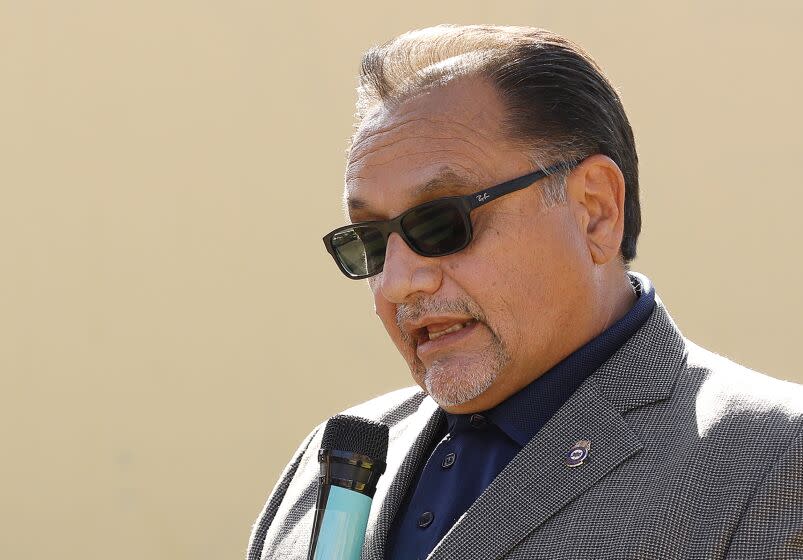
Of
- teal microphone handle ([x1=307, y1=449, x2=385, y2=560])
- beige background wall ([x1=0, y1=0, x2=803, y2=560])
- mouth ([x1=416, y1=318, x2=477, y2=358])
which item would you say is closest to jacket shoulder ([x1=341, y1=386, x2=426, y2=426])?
mouth ([x1=416, y1=318, x2=477, y2=358])

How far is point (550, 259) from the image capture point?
8.27 feet

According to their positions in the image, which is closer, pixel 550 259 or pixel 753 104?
pixel 550 259

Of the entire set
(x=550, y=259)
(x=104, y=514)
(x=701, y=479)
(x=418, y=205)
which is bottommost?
(x=104, y=514)

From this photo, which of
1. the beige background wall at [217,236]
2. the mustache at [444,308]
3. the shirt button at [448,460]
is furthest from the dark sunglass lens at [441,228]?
the beige background wall at [217,236]

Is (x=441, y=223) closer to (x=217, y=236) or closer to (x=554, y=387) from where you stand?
(x=554, y=387)

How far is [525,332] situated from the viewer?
251 centimetres

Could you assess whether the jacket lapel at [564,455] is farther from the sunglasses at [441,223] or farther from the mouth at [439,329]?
the sunglasses at [441,223]

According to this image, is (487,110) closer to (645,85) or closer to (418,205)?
(418,205)

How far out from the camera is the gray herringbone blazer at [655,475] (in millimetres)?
2035

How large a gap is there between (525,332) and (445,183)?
365 mm

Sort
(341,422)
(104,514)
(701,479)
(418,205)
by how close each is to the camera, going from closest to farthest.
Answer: (701,479) → (341,422) → (418,205) → (104,514)

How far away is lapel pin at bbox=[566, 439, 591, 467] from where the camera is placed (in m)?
2.29

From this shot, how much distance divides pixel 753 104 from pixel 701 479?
144 inches

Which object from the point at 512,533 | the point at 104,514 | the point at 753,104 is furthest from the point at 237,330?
the point at 512,533
